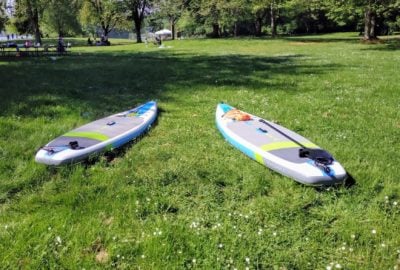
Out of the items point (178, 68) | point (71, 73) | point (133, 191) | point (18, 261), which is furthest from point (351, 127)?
point (71, 73)

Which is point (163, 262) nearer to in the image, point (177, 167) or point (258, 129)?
point (177, 167)

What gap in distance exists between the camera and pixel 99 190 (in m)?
A: 4.18

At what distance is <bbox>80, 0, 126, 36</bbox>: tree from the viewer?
2012 inches

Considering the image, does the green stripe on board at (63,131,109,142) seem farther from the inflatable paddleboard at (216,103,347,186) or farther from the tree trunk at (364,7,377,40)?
the tree trunk at (364,7,377,40)

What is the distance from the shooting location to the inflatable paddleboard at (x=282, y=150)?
13.5ft

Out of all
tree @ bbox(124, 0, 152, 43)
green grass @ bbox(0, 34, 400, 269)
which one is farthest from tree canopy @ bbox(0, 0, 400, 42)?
green grass @ bbox(0, 34, 400, 269)

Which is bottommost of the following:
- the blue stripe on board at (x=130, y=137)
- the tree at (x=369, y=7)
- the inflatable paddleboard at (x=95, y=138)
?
the blue stripe on board at (x=130, y=137)

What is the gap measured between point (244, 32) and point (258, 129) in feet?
213

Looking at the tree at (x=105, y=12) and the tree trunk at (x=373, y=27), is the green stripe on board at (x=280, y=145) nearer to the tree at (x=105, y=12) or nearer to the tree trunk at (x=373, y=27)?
the tree trunk at (x=373, y=27)

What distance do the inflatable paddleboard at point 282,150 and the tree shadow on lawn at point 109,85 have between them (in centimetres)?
178

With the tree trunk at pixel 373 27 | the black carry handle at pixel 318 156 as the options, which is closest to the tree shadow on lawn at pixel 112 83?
the black carry handle at pixel 318 156

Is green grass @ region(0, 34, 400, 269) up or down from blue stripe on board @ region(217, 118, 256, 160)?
down

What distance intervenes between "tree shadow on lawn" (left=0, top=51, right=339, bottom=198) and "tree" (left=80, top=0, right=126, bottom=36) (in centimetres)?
4064

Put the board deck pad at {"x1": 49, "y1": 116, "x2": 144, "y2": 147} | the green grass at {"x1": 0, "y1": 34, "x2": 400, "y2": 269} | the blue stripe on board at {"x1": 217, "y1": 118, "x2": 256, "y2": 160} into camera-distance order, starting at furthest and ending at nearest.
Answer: the board deck pad at {"x1": 49, "y1": 116, "x2": 144, "y2": 147}
the blue stripe on board at {"x1": 217, "y1": 118, "x2": 256, "y2": 160}
the green grass at {"x1": 0, "y1": 34, "x2": 400, "y2": 269}
